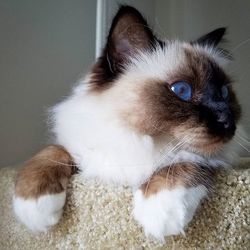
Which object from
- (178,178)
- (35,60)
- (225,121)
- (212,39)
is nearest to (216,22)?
(212,39)

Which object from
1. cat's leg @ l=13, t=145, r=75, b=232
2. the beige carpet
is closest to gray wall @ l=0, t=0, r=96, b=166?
cat's leg @ l=13, t=145, r=75, b=232

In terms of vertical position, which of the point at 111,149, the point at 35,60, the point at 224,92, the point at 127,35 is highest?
the point at 127,35

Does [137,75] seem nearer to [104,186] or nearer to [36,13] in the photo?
[104,186]

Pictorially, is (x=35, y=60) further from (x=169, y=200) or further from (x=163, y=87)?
(x=169, y=200)

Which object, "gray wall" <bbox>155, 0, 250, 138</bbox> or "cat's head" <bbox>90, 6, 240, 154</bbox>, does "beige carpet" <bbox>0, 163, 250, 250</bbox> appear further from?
"gray wall" <bbox>155, 0, 250, 138</bbox>

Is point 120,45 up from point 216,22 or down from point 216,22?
up

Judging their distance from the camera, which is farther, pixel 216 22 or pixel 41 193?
pixel 216 22

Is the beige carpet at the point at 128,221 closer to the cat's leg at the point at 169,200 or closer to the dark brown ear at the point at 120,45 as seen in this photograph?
the cat's leg at the point at 169,200
